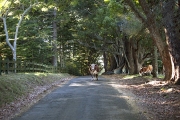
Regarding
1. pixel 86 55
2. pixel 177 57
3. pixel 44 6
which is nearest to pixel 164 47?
pixel 177 57

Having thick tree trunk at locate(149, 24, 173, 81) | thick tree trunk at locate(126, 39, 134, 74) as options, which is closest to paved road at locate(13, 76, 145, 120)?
thick tree trunk at locate(149, 24, 173, 81)

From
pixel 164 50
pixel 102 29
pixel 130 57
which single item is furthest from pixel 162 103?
pixel 130 57

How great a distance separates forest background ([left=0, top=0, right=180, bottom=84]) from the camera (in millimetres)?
15893

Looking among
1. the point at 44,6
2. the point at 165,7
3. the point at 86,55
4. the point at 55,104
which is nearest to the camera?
the point at 55,104

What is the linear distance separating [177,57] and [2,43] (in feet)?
70.3

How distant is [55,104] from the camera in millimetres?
11844

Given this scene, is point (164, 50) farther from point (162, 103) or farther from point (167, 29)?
point (162, 103)

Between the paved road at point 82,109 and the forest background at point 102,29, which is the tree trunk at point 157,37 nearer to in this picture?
the forest background at point 102,29

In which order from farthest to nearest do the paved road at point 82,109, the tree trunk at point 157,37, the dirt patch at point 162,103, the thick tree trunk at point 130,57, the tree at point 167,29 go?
the thick tree trunk at point 130,57 → the tree trunk at point 157,37 → the tree at point 167,29 → the dirt patch at point 162,103 → the paved road at point 82,109

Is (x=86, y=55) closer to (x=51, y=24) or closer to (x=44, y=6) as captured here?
(x=51, y=24)

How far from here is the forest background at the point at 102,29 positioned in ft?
52.1

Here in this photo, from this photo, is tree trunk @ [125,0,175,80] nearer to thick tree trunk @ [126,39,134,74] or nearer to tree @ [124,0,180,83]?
tree @ [124,0,180,83]

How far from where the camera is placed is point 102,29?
32.0 metres

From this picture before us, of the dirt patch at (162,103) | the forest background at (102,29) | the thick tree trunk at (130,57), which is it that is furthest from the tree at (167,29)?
the thick tree trunk at (130,57)
